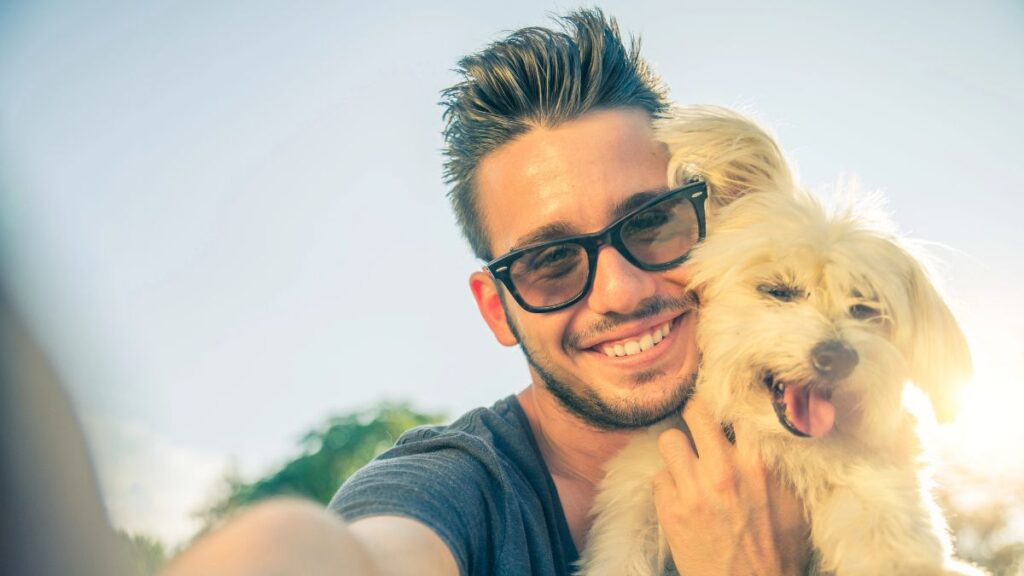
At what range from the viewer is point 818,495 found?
10.3 ft

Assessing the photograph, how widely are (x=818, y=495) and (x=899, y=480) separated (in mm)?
318

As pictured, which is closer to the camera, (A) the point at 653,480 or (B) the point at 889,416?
(B) the point at 889,416

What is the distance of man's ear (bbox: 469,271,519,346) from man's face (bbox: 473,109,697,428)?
375 millimetres

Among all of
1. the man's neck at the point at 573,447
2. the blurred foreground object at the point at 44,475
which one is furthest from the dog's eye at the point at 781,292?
the blurred foreground object at the point at 44,475

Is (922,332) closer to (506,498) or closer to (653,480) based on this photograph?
(653,480)

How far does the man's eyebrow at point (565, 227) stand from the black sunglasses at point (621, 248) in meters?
0.04

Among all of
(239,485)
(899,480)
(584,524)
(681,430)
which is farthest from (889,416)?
(239,485)

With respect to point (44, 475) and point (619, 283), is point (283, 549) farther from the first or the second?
point (619, 283)

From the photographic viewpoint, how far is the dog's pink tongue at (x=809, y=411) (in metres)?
3.06

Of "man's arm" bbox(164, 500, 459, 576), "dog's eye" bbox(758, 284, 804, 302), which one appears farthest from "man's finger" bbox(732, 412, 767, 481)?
A: "man's arm" bbox(164, 500, 459, 576)

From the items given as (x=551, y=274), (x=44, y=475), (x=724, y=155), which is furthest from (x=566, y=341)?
(x=44, y=475)

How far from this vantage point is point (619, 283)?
325 centimetres

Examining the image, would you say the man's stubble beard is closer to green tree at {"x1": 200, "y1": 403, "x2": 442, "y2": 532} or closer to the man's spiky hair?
the man's spiky hair

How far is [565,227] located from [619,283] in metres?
0.32
